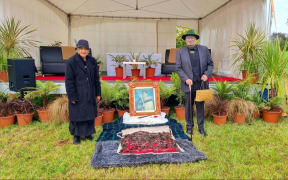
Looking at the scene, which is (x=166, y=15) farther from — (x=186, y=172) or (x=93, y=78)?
(x=186, y=172)

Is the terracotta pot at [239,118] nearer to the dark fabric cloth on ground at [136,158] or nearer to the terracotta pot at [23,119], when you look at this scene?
the dark fabric cloth on ground at [136,158]

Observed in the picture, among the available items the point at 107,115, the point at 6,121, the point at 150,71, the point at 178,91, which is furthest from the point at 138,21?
the point at 6,121

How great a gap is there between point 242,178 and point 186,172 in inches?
22.6

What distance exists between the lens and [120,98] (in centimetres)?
450

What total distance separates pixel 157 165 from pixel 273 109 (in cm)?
305

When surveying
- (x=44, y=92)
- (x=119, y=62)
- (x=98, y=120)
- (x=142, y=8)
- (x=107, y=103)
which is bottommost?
(x=98, y=120)

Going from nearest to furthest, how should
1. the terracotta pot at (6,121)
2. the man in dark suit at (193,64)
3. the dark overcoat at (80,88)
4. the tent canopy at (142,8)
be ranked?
the dark overcoat at (80,88) → the man in dark suit at (193,64) → the terracotta pot at (6,121) → the tent canopy at (142,8)

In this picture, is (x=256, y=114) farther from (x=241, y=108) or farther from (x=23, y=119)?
(x=23, y=119)

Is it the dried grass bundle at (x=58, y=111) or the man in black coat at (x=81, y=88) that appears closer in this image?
the man in black coat at (x=81, y=88)

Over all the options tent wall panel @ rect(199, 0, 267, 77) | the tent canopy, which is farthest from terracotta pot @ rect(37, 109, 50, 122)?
the tent canopy

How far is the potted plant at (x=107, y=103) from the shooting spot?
428 cm

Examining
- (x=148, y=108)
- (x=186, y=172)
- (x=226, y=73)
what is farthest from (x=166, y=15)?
(x=186, y=172)

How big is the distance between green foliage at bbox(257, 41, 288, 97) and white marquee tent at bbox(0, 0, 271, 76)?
1.83m

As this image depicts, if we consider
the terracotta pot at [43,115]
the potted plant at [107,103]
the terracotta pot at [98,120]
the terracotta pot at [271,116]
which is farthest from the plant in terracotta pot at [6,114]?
the terracotta pot at [271,116]
